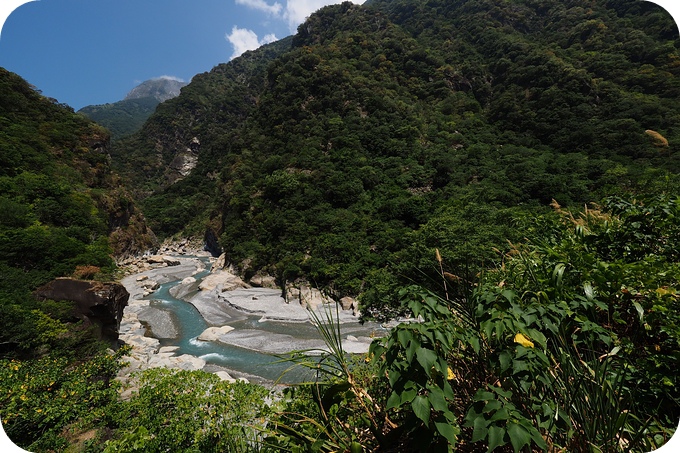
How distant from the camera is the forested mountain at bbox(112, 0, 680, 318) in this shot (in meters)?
21.7

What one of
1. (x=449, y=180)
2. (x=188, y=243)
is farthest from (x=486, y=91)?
(x=188, y=243)

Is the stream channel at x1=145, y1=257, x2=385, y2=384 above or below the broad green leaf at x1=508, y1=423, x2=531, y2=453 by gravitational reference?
below

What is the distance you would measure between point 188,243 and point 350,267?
4777 cm

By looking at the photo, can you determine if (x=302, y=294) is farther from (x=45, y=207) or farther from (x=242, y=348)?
(x=45, y=207)

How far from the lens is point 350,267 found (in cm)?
2081

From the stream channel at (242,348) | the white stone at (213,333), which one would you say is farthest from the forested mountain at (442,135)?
the white stone at (213,333)

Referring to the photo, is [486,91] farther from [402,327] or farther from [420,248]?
[402,327]

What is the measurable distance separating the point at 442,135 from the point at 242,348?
32.4 m

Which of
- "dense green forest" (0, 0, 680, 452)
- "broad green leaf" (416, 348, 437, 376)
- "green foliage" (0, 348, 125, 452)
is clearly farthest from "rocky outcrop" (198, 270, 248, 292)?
"broad green leaf" (416, 348, 437, 376)

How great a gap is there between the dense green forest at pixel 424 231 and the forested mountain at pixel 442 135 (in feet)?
0.88

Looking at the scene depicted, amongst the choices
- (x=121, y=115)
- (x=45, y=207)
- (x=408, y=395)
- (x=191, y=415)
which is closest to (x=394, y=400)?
(x=408, y=395)

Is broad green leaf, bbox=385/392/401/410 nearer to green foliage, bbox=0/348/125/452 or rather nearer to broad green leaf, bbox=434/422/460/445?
broad green leaf, bbox=434/422/460/445

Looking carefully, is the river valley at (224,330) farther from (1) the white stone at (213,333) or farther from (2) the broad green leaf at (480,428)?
(2) the broad green leaf at (480,428)

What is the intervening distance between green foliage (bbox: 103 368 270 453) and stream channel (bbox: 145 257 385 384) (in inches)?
229
